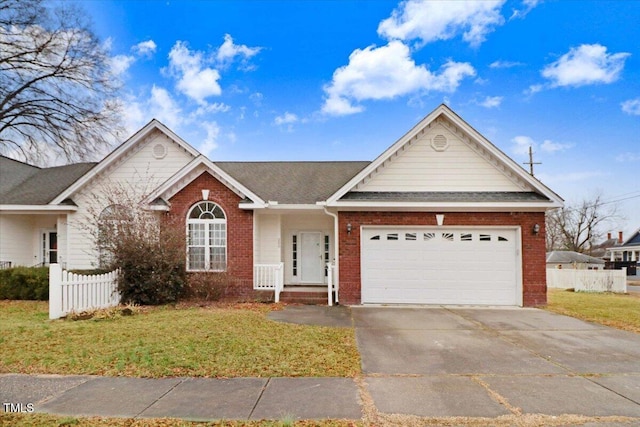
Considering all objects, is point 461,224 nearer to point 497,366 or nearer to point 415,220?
point 415,220

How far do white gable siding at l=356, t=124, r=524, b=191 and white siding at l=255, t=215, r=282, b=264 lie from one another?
3614 mm

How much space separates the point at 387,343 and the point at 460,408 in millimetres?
2954

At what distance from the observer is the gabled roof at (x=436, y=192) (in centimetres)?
1185

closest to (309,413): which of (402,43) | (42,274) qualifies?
(42,274)

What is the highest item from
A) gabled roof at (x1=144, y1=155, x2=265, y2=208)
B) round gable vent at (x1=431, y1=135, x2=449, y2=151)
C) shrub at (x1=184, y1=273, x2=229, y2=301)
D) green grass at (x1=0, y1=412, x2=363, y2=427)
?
round gable vent at (x1=431, y1=135, x2=449, y2=151)

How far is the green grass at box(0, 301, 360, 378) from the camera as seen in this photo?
580cm

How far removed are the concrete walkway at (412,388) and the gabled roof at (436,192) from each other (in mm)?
5079

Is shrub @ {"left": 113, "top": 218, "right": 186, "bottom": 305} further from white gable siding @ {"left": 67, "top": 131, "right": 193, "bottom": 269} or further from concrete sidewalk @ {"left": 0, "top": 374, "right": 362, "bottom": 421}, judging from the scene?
concrete sidewalk @ {"left": 0, "top": 374, "right": 362, "bottom": 421}

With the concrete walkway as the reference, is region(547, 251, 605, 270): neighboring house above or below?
below

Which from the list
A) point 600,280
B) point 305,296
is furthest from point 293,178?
point 600,280

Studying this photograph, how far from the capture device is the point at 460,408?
4500 mm

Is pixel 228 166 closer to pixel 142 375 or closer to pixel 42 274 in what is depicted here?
pixel 42 274

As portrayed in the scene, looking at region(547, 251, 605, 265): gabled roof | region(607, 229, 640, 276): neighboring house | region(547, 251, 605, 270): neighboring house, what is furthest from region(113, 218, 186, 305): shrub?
region(607, 229, 640, 276): neighboring house

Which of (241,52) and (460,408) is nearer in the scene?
(460,408)
